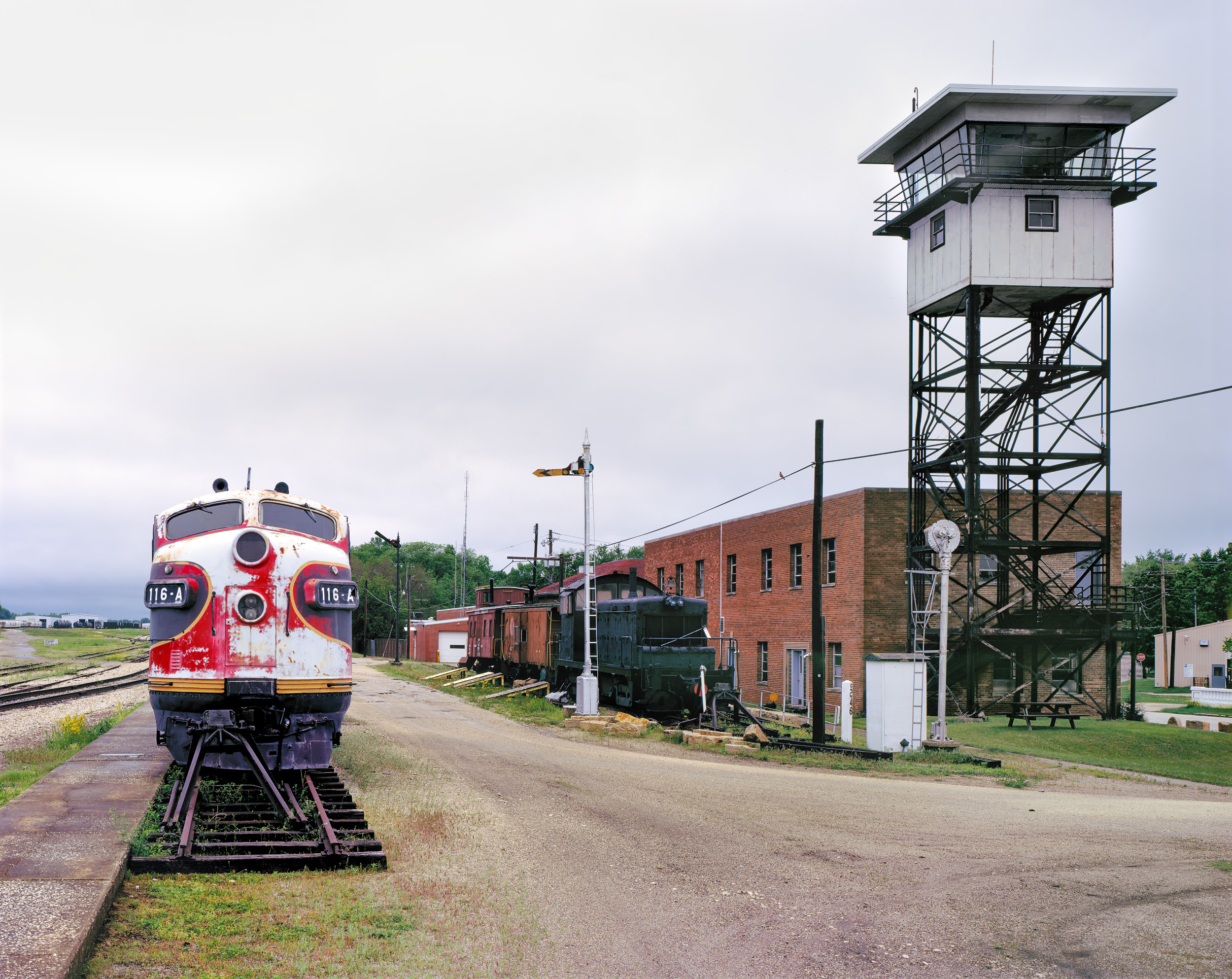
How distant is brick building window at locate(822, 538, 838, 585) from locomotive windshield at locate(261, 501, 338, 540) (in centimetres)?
2226

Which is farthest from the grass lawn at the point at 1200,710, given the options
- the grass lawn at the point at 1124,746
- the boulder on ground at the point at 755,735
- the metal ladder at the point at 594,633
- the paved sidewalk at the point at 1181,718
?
the boulder on ground at the point at 755,735

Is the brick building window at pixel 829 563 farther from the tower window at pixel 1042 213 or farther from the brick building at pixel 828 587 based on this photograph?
the tower window at pixel 1042 213

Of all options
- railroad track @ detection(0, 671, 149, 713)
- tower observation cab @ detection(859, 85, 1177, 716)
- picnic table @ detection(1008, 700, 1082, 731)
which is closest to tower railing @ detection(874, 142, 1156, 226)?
tower observation cab @ detection(859, 85, 1177, 716)

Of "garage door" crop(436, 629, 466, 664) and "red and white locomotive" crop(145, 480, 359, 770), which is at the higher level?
"red and white locomotive" crop(145, 480, 359, 770)

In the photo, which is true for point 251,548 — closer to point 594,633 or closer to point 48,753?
point 48,753

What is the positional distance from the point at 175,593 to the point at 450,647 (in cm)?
6049

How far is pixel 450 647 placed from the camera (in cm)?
7075

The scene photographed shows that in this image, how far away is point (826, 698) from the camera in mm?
32781

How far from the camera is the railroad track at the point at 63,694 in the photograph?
93.7ft

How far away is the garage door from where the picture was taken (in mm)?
70875

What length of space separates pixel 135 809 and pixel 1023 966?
26.9 ft

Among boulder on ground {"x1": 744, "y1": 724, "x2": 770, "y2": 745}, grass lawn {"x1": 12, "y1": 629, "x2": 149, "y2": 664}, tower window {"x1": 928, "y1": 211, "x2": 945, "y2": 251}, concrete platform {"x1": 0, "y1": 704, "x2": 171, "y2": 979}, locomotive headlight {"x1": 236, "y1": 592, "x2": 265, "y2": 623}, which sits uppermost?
tower window {"x1": 928, "y1": 211, "x2": 945, "y2": 251}

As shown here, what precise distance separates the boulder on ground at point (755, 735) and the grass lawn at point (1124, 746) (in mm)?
4567

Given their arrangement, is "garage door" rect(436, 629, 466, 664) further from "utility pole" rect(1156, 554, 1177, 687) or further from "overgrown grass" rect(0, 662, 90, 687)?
"utility pole" rect(1156, 554, 1177, 687)
